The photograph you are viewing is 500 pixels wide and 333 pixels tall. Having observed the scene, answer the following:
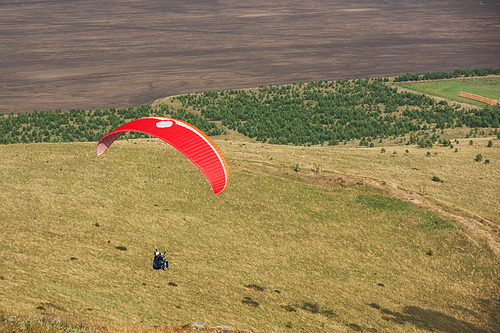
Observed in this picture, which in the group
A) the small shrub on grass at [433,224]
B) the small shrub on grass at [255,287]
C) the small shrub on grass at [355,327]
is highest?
the small shrub on grass at [255,287]

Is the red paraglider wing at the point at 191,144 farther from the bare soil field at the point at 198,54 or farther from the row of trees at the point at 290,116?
the bare soil field at the point at 198,54

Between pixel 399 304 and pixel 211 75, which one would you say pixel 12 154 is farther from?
pixel 211 75

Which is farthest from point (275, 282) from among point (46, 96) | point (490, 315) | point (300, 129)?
point (46, 96)

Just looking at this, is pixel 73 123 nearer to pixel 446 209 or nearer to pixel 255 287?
pixel 446 209

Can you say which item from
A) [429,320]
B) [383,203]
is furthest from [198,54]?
[429,320]

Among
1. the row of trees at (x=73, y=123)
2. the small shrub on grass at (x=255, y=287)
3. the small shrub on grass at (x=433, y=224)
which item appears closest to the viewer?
the small shrub on grass at (x=255, y=287)

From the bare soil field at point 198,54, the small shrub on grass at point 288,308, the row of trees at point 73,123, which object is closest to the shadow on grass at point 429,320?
the small shrub on grass at point 288,308

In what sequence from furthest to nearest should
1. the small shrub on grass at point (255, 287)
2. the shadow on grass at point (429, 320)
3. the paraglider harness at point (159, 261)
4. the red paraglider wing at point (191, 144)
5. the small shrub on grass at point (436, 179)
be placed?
the small shrub on grass at point (436, 179), the small shrub on grass at point (255, 287), the paraglider harness at point (159, 261), the shadow on grass at point (429, 320), the red paraglider wing at point (191, 144)

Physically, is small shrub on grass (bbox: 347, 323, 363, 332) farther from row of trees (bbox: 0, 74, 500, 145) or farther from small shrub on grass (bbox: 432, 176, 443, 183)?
row of trees (bbox: 0, 74, 500, 145)
